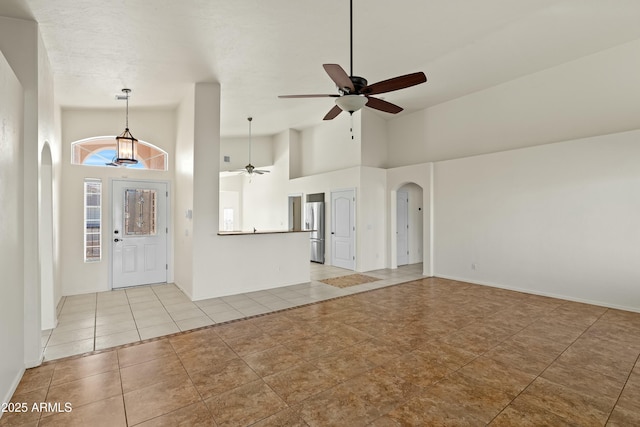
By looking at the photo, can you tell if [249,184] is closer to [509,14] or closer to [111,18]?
[111,18]

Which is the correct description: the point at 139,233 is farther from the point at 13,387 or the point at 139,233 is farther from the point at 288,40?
the point at 288,40

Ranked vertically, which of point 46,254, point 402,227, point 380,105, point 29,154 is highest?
point 380,105

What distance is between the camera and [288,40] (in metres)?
3.82

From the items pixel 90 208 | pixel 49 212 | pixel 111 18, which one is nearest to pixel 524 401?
pixel 111 18

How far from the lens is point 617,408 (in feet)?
7.22

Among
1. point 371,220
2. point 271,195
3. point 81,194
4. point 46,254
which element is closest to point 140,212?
point 81,194

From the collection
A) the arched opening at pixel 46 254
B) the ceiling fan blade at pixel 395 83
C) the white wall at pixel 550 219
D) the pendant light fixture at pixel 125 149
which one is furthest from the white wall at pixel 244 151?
the ceiling fan blade at pixel 395 83

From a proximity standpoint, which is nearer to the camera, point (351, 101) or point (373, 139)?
point (351, 101)

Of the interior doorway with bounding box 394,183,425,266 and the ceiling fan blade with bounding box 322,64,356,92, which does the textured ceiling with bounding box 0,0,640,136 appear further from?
the interior doorway with bounding box 394,183,425,266

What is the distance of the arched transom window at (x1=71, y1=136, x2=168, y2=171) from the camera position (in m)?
5.27

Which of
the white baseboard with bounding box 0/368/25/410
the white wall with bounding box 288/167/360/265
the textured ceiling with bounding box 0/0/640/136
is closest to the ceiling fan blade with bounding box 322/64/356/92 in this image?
the textured ceiling with bounding box 0/0/640/136

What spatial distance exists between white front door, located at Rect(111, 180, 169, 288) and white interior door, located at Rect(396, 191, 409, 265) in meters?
5.52

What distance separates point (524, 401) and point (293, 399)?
68.2 inches

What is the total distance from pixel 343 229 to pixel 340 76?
207 inches
